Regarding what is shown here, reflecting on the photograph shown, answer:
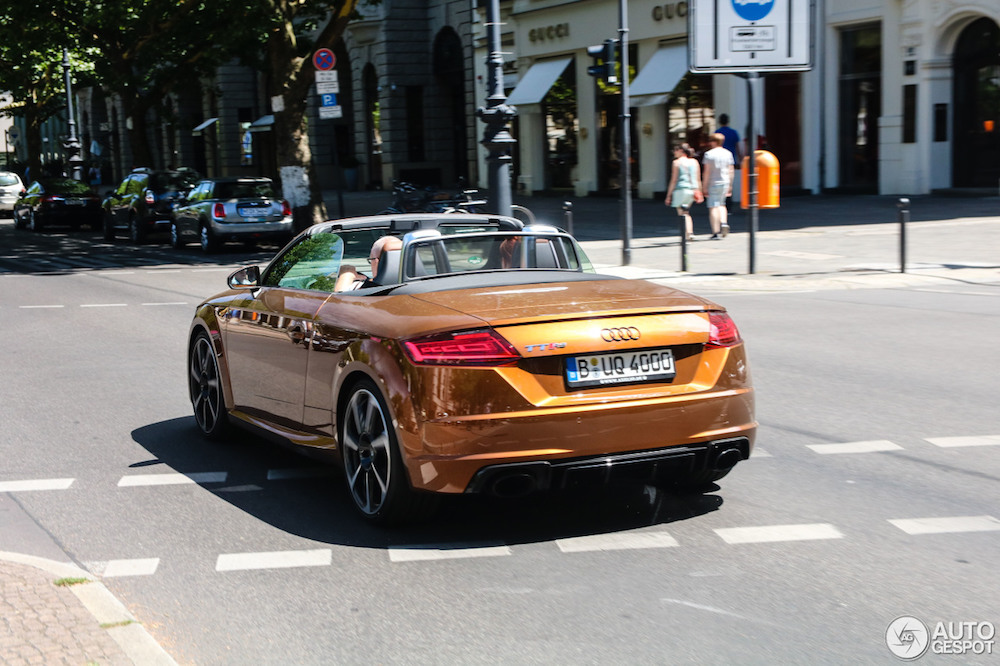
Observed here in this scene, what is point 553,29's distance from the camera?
35.8 m

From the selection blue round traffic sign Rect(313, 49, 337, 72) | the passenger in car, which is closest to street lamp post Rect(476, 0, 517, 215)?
blue round traffic sign Rect(313, 49, 337, 72)

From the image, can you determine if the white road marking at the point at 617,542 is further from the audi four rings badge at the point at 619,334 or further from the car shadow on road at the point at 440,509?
the audi four rings badge at the point at 619,334

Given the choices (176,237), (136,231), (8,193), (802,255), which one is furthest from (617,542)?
(8,193)

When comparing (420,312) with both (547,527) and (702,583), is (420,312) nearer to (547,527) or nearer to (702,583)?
(547,527)

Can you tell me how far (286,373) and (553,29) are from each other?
30644 mm

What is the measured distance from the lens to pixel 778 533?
5.39 metres

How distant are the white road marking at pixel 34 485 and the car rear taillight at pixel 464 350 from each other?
246 cm

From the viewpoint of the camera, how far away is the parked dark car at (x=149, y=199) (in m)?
29.2

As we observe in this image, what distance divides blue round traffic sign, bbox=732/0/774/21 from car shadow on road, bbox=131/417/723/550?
42.5 feet

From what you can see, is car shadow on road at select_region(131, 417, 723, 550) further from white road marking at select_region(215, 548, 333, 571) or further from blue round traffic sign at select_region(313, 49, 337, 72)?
blue round traffic sign at select_region(313, 49, 337, 72)

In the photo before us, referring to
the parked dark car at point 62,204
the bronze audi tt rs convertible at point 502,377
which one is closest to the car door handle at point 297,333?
the bronze audi tt rs convertible at point 502,377

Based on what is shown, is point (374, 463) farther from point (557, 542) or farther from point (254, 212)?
point (254, 212)

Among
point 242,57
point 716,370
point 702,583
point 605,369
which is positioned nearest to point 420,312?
point 605,369

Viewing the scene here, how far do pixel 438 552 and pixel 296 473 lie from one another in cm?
184
